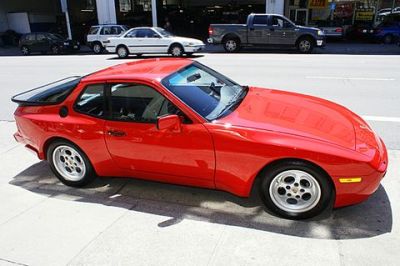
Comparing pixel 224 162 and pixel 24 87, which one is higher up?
pixel 224 162

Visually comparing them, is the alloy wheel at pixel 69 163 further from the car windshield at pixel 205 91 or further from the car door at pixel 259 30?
the car door at pixel 259 30

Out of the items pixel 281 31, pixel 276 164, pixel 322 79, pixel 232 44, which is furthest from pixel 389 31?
pixel 276 164

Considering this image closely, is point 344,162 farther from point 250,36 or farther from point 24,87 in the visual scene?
point 250,36

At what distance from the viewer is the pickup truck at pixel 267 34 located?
17391 mm

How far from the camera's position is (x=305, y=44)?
57.7ft

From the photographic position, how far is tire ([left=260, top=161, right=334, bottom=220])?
3367mm

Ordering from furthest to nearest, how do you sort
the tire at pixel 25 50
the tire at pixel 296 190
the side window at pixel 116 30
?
the tire at pixel 25 50
the side window at pixel 116 30
the tire at pixel 296 190

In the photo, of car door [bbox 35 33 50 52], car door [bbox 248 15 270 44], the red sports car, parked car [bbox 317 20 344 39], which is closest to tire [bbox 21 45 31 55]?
car door [bbox 35 33 50 52]

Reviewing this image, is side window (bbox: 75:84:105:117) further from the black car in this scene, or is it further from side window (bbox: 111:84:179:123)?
the black car

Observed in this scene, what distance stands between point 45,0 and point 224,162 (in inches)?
1451

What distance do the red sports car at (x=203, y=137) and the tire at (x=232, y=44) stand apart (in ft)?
47.3

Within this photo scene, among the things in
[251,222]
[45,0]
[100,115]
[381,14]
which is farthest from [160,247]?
[45,0]

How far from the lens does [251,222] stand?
3613 millimetres

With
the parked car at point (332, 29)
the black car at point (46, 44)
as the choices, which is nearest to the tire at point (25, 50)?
the black car at point (46, 44)
